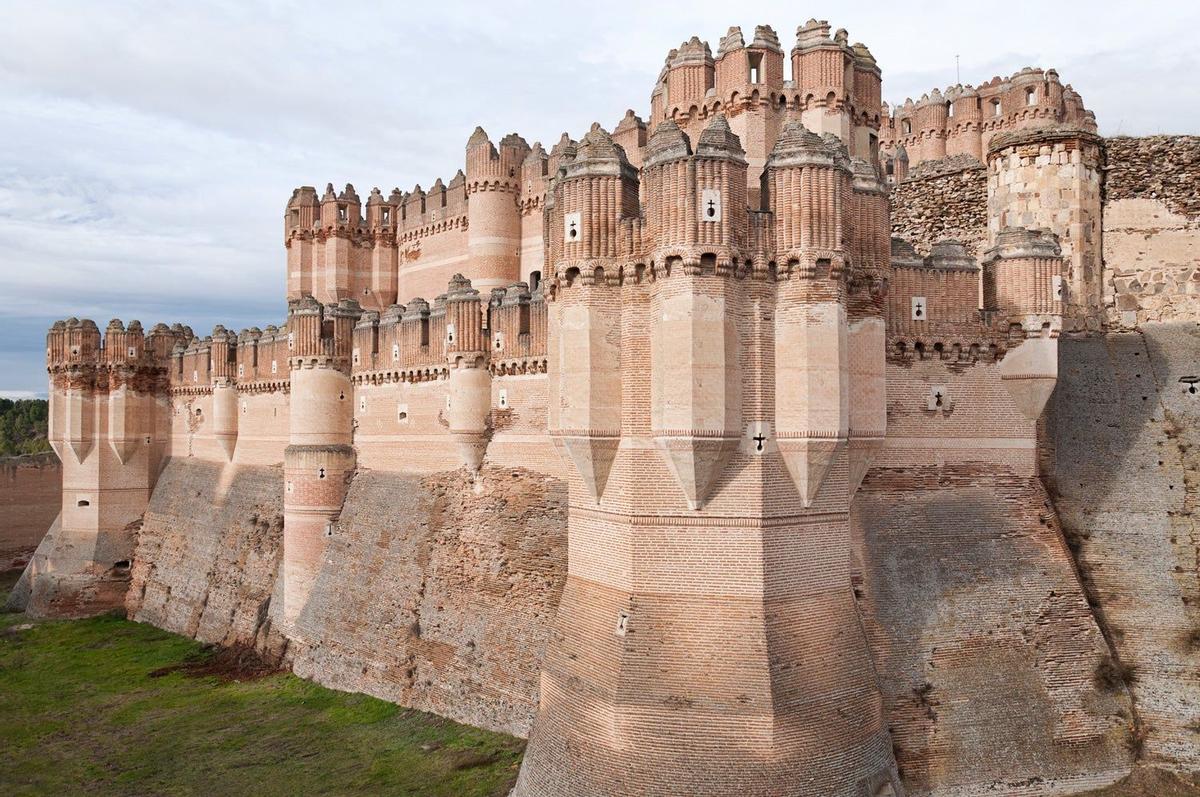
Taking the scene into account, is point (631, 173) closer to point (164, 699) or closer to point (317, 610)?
point (317, 610)

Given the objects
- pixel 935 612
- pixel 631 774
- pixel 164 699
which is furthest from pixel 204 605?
pixel 935 612

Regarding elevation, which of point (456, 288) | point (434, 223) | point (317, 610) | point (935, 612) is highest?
point (434, 223)

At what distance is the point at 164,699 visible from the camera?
2341 cm

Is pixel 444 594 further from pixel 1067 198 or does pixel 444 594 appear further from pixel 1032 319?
pixel 1067 198

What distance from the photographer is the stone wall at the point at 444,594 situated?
702 inches

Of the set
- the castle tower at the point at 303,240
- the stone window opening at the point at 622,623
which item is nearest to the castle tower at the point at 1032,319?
the stone window opening at the point at 622,623

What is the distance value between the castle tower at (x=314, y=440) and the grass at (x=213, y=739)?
323cm

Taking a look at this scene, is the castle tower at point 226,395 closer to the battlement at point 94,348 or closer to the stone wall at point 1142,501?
the battlement at point 94,348

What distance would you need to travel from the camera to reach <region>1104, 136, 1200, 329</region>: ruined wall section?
20.2 m

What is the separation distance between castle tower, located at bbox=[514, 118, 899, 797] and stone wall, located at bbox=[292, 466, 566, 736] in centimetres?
407

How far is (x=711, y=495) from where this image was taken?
41.9ft

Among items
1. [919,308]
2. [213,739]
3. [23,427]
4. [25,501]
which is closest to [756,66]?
[919,308]

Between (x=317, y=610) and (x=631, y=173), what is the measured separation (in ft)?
49.7

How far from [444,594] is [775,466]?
9748mm
